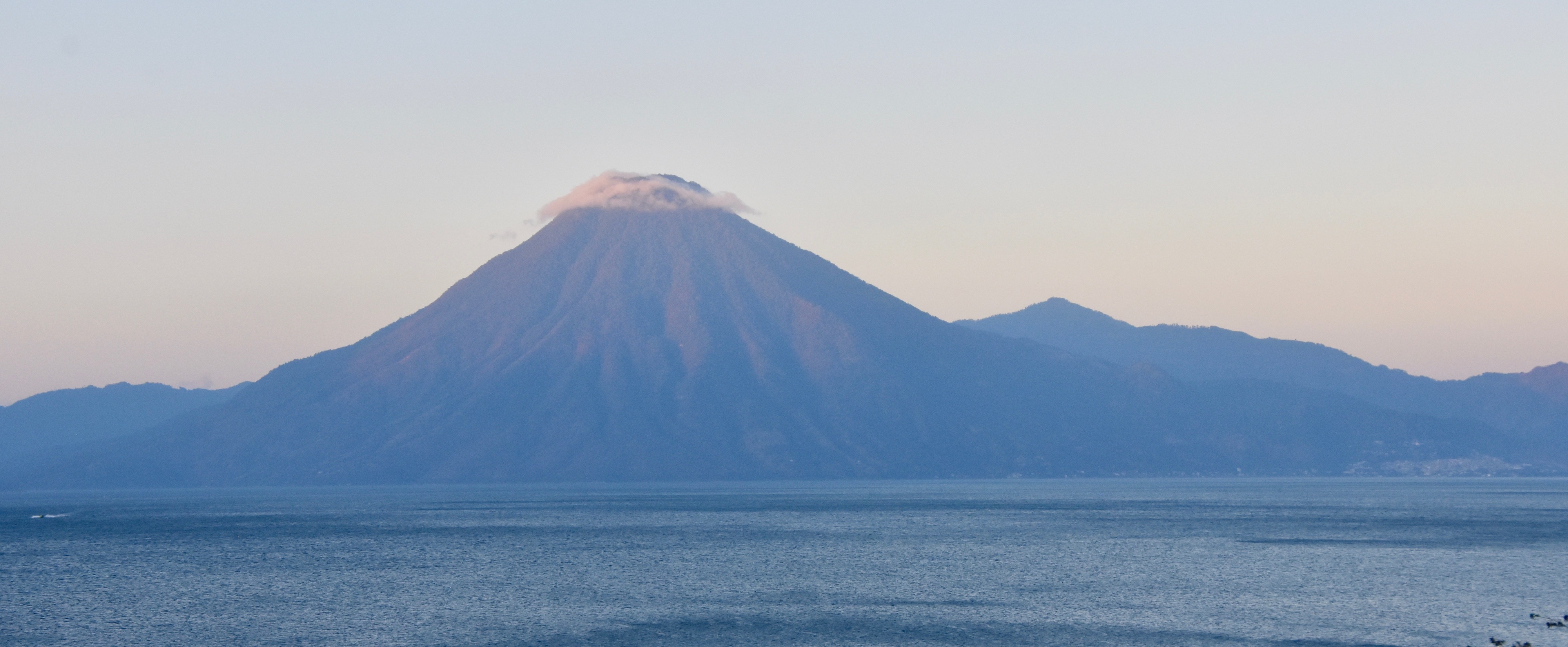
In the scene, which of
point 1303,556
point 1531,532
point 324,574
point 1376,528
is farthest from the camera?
point 1376,528

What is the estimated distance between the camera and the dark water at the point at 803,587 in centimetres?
7788

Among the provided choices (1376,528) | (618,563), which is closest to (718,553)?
(618,563)

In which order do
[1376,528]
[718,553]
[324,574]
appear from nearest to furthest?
[324,574]
[718,553]
[1376,528]

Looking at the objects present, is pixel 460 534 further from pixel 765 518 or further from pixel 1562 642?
pixel 1562 642

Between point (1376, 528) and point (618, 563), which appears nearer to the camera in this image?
point (618, 563)

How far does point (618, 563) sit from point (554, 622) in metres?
37.8

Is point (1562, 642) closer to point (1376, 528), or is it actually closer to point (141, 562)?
point (1376, 528)

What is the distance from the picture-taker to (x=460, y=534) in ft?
541

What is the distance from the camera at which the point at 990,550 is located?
132 metres

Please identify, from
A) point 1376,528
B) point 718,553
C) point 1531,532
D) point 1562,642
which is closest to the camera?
point 1562,642

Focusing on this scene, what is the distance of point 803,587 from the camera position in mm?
100125

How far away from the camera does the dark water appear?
77.9 metres

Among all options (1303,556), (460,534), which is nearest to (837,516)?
(460,534)

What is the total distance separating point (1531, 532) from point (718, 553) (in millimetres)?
94490
